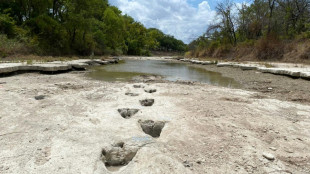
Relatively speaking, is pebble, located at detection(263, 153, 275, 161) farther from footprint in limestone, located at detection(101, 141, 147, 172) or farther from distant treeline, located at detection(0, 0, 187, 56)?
distant treeline, located at detection(0, 0, 187, 56)

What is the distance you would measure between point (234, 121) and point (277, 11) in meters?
16.3

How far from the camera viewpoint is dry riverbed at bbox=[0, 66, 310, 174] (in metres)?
1.52

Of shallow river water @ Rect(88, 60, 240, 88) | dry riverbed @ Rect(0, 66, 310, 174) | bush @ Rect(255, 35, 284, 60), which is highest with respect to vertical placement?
bush @ Rect(255, 35, 284, 60)

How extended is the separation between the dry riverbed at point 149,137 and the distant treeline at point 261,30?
34.5 ft

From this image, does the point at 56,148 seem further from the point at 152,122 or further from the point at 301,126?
the point at 301,126

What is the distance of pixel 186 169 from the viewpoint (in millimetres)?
1481

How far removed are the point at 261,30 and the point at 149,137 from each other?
18.9 m

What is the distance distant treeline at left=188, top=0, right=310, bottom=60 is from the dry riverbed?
1051 cm

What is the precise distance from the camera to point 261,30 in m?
17.2

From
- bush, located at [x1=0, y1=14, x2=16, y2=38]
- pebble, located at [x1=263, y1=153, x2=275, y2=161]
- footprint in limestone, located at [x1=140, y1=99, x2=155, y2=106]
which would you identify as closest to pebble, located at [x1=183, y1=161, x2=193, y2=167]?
pebble, located at [x1=263, y1=153, x2=275, y2=161]

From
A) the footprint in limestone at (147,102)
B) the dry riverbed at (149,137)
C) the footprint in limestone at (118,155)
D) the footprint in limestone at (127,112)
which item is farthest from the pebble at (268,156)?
the footprint in limestone at (147,102)

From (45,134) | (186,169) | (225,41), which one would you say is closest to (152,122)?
(186,169)

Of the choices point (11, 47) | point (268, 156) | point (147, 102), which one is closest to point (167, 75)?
point (147, 102)

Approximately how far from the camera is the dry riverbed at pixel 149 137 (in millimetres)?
1522
